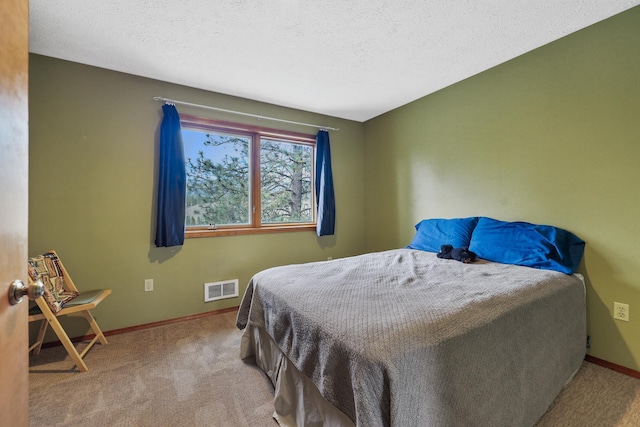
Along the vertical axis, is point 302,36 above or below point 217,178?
above

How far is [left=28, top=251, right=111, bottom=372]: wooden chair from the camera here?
6.19 feet

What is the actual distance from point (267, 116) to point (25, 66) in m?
2.61

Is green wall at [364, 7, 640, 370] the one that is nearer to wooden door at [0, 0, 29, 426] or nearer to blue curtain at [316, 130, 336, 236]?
blue curtain at [316, 130, 336, 236]

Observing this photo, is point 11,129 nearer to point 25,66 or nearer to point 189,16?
point 25,66

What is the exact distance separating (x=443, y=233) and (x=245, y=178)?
2.24 metres

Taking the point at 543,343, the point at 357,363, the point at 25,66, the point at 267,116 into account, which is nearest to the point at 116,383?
the point at 357,363

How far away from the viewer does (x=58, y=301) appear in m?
2.00

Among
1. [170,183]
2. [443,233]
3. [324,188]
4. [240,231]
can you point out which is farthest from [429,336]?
[324,188]

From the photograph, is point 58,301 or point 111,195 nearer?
point 58,301

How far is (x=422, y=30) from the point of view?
1995 millimetres

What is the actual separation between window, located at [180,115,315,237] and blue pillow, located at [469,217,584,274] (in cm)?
204

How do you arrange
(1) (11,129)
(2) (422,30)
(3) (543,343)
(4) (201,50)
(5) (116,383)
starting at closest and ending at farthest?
(1) (11,129) < (3) (543,343) < (5) (116,383) < (2) (422,30) < (4) (201,50)

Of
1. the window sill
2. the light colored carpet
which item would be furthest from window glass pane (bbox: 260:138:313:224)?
the light colored carpet

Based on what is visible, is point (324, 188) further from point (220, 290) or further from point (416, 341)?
point (416, 341)
